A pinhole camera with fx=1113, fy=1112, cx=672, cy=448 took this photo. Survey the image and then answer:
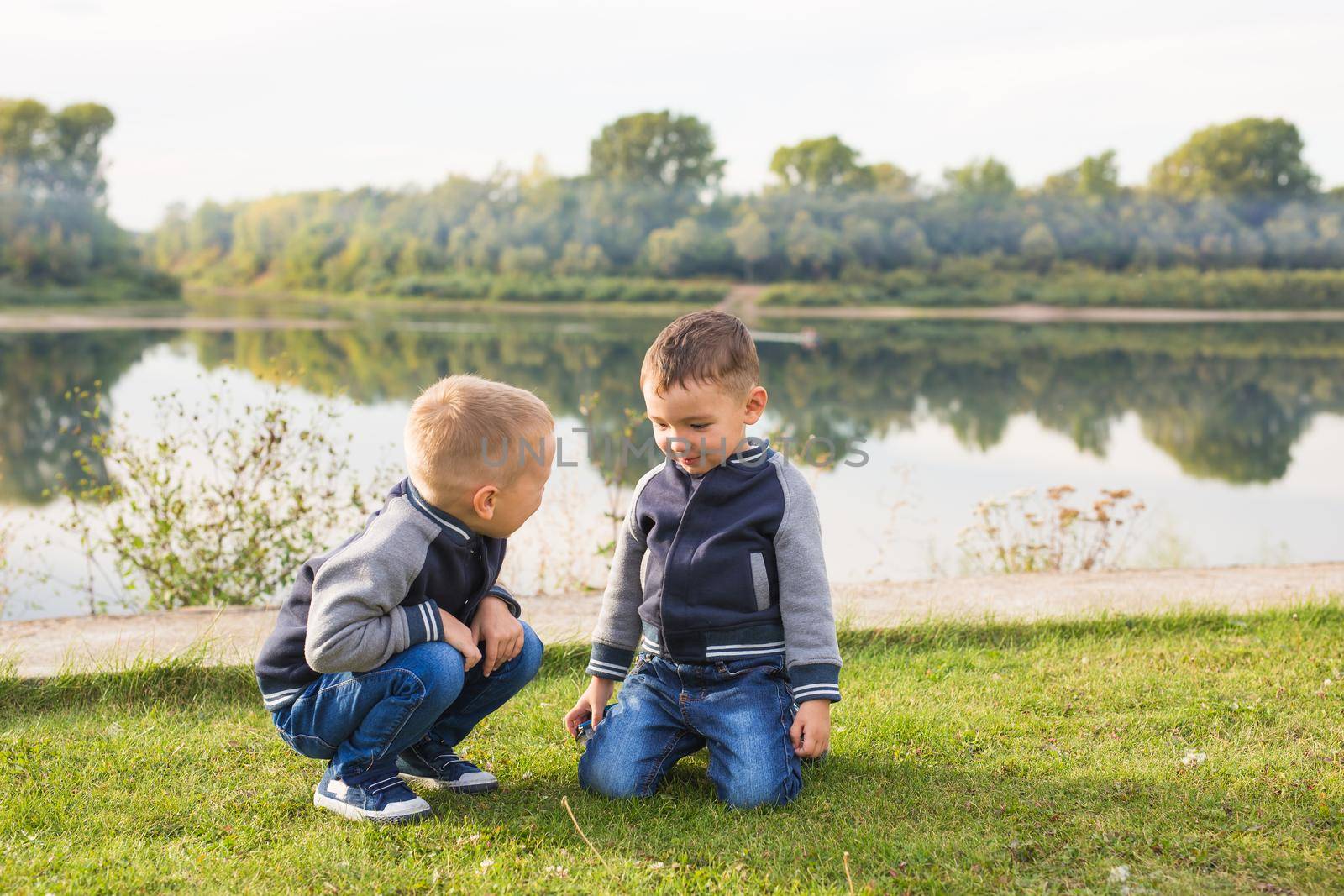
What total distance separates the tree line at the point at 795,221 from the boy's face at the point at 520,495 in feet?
140

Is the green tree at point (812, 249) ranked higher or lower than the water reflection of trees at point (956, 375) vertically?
higher

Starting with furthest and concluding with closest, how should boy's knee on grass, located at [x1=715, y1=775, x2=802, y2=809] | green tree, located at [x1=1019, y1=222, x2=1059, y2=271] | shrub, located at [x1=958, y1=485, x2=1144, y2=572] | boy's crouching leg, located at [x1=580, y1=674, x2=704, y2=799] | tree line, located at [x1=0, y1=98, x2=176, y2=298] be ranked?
green tree, located at [x1=1019, y1=222, x2=1059, y2=271] → tree line, located at [x1=0, y1=98, x2=176, y2=298] → shrub, located at [x1=958, y1=485, x2=1144, y2=572] → boy's crouching leg, located at [x1=580, y1=674, x2=704, y2=799] → boy's knee on grass, located at [x1=715, y1=775, x2=802, y2=809]

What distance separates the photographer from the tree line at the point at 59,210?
42438 millimetres

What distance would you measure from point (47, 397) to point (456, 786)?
17.2 metres

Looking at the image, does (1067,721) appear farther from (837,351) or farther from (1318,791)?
(837,351)

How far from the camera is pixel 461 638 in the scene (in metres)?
2.70

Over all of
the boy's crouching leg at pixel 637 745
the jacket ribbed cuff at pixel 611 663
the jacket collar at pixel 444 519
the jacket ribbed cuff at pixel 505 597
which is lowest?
the boy's crouching leg at pixel 637 745

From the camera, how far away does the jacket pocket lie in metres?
2.88

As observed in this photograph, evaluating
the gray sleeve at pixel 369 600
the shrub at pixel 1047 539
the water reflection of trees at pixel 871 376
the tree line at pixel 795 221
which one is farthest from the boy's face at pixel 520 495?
the tree line at pixel 795 221

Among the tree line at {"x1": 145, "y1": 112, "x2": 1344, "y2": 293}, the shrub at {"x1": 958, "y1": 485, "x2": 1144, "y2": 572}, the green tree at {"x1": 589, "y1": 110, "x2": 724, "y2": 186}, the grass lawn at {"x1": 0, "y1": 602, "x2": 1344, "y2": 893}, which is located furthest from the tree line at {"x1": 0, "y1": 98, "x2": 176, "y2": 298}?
the grass lawn at {"x1": 0, "y1": 602, "x2": 1344, "y2": 893}

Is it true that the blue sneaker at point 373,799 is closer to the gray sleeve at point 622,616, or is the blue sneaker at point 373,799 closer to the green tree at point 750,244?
the gray sleeve at point 622,616

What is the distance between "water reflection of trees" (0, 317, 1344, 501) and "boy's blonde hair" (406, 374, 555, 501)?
392cm

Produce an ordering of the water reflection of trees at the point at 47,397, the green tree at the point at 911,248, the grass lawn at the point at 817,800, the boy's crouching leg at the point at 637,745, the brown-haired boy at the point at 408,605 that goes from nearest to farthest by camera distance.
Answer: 1. the grass lawn at the point at 817,800
2. the brown-haired boy at the point at 408,605
3. the boy's crouching leg at the point at 637,745
4. the water reflection of trees at the point at 47,397
5. the green tree at the point at 911,248

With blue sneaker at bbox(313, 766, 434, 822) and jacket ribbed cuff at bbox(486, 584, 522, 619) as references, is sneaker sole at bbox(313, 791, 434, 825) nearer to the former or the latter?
blue sneaker at bbox(313, 766, 434, 822)
